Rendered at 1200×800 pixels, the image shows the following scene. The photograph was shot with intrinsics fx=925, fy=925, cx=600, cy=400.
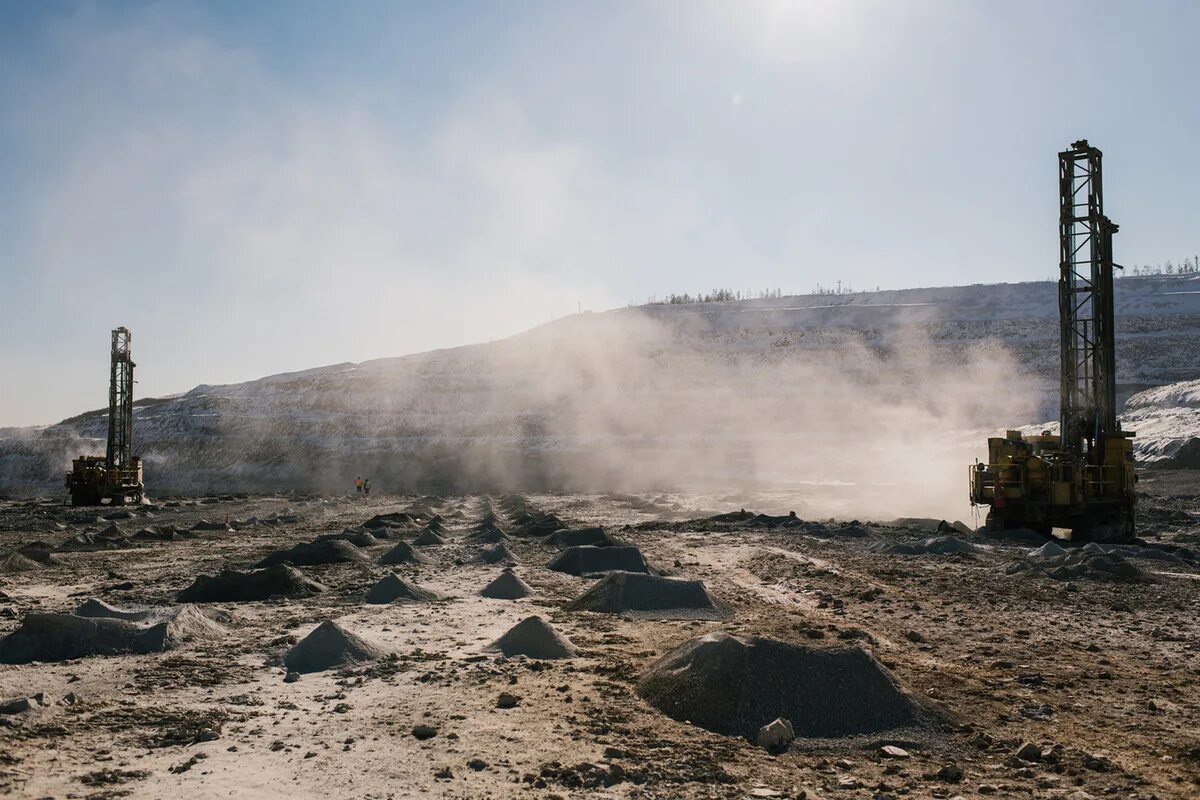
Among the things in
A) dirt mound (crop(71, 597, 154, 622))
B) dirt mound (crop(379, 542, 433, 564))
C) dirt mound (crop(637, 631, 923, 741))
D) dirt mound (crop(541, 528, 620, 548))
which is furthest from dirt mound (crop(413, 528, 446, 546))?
dirt mound (crop(637, 631, 923, 741))

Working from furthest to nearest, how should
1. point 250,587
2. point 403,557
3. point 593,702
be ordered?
1. point 403,557
2. point 250,587
3. point 593,702

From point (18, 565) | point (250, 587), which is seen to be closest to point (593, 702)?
point (250, 587)

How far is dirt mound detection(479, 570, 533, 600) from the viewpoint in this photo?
13.6 metres

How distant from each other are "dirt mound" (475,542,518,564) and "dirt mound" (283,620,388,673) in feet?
27.1

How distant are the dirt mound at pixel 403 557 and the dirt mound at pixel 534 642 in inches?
332

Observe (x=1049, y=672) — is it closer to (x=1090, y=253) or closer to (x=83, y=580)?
(x=83, y=580)

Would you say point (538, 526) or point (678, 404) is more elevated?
point (678, 404)

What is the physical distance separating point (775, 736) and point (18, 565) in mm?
16404

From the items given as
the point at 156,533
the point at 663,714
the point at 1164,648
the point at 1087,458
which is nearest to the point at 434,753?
the point at 663,714

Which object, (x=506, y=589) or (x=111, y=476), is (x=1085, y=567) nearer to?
(x=506, y=589)

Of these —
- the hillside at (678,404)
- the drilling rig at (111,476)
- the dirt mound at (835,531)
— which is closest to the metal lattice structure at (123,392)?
the drilling rig at (111,476)

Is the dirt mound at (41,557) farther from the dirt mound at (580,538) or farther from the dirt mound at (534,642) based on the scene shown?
the dirt mound at (534,642)

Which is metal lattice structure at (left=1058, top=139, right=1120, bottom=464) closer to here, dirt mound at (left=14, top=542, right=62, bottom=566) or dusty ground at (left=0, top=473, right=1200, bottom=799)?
dusty ground at (left=0, top=473, right=1200, bottom=799)

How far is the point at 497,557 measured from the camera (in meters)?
18.0
